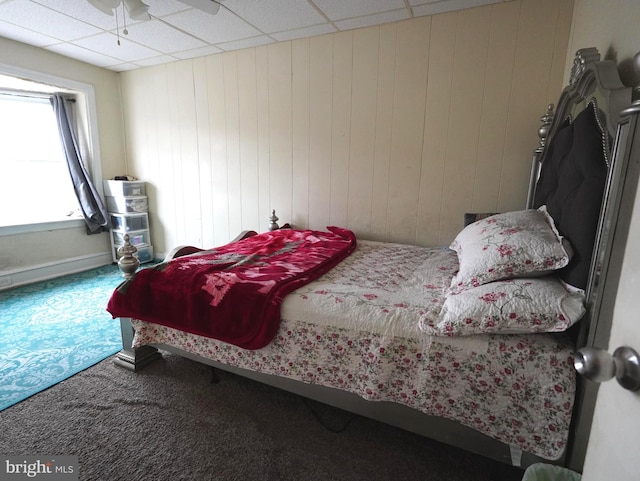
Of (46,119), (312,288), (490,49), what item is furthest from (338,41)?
(46,119)

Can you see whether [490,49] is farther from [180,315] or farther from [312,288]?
[180,315]

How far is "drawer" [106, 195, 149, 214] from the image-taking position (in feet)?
12.6

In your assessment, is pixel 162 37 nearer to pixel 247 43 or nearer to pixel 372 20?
pixel 247 43

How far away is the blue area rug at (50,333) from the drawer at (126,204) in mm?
919

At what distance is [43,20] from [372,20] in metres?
2.67

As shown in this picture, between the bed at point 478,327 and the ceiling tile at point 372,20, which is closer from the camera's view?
the bed at point 478,327

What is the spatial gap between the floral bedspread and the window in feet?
10.5

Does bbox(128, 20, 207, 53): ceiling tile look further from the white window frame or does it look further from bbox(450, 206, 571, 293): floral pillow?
bbox(450, 206, 571, 293): floral pillow

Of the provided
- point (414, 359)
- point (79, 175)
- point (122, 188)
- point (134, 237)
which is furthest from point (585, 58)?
point (79, 175)

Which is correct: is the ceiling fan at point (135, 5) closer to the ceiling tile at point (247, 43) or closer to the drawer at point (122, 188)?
the ceiling tile at point (247, 43)

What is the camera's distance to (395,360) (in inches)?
49.0

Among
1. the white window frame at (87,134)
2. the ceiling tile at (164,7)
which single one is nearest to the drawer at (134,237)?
the white window frame at (87,134)

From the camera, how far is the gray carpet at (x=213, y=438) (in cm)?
128

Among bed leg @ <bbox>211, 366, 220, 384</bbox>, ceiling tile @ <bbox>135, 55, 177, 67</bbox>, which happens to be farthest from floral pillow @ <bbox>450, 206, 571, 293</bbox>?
ceiling tile @ <bbox>135, 55, 177, 67</bbox>
